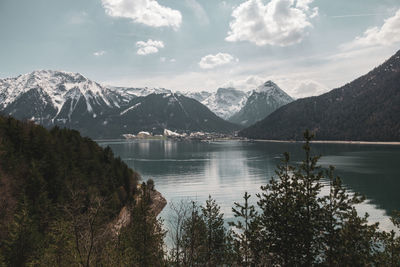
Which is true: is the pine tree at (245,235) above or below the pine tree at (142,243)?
above

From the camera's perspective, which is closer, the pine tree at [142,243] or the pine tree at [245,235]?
the pine tree at [245,235]

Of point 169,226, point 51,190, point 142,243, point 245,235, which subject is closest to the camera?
point 245,235

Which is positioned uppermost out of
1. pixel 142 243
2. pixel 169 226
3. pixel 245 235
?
pixel 245 235

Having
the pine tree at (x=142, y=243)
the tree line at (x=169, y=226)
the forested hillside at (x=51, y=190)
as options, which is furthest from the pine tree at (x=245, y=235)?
the forested hillside at (x=51, y=190)

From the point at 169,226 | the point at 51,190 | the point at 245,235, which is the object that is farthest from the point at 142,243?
the point at 51,190

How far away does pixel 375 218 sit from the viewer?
238 ft

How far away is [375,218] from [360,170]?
266 ft

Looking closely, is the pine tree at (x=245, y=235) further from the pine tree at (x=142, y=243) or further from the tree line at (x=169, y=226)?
the pine tree at (x=142, y=243)

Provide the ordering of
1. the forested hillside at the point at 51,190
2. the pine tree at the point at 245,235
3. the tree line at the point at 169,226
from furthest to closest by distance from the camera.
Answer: the forested hillside at the point at 51,190
the pine tree at the point at 245,235
the tree line at the point at 169,226

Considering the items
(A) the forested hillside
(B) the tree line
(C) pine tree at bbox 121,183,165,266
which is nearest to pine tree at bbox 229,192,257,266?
(B) the tree line

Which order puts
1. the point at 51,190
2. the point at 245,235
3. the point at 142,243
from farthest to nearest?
the point at 51,190 < the point at 142,243 < the point at 245,235

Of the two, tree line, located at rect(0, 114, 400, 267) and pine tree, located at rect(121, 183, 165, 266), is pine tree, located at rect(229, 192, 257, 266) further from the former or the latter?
pine tree, located at rect(121, 183, 165, 266)

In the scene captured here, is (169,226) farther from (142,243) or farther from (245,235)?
(245,235)

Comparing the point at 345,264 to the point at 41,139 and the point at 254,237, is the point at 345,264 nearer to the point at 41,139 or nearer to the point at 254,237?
the point at 254,237
